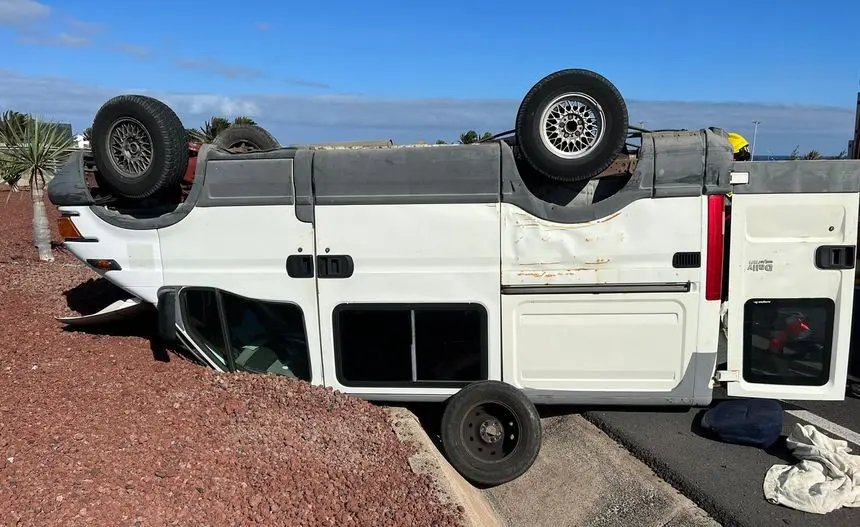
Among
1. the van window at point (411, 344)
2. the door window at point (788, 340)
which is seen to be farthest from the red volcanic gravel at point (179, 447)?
the door window at point (788, 340)

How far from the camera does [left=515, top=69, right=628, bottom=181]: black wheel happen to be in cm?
421

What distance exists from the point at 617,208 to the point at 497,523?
2385 mm

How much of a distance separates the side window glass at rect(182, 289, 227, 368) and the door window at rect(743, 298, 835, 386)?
3979 millimetres

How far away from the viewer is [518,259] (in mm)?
4555

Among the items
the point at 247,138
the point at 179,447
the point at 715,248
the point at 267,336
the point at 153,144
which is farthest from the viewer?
the point at 247,138

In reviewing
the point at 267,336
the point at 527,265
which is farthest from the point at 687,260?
the point at 267,336

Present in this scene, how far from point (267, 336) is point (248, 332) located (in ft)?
0.51

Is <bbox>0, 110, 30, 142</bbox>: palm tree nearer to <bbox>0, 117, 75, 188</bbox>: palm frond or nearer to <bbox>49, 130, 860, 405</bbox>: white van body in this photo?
<bbox>0, 117, 75, 188</bbox>: palm frond

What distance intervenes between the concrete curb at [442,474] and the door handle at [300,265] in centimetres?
129

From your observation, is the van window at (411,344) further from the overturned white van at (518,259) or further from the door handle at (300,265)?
the door handle at (300,265)

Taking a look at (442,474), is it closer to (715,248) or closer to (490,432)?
(490,432)

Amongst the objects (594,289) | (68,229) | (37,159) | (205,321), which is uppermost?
(37,159)

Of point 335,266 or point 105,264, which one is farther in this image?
point 105,264

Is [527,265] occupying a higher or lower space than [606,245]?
lower
